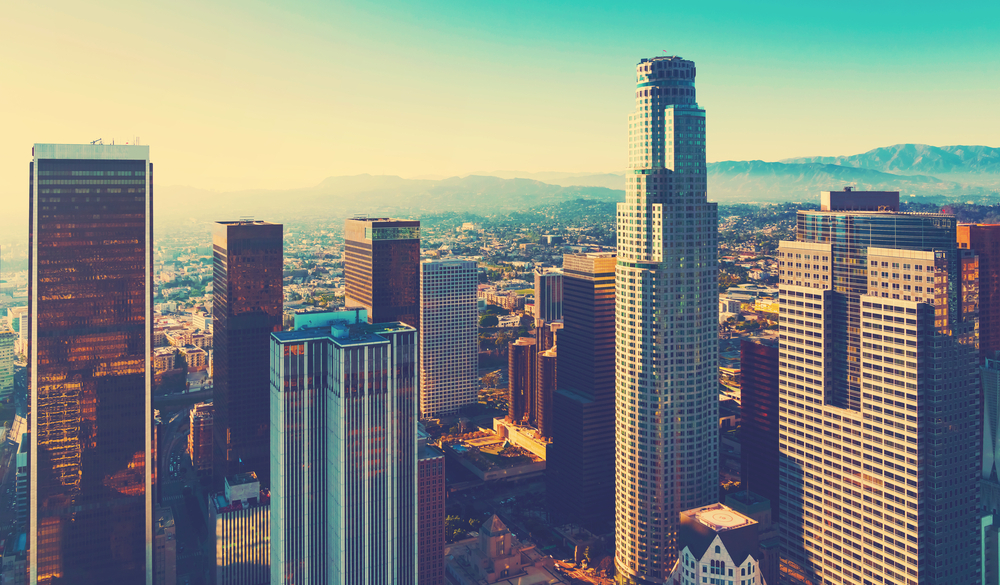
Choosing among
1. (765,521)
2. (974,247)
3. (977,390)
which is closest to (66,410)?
(765,521)

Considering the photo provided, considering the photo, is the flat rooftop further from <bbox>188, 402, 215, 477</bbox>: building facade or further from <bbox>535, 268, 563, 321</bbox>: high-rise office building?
<bbox>535, 268, 563, 321</bbox>: high-rise office building

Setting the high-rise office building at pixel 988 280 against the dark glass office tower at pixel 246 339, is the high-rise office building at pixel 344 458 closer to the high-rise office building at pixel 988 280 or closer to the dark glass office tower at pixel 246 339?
the dark glass office tower at pixel 246 339

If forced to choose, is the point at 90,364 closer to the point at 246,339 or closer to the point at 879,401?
the point at 246,339

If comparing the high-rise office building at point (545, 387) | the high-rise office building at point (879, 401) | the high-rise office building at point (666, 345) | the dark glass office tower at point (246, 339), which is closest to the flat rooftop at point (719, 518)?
the high-rise office building at point (879, 401)

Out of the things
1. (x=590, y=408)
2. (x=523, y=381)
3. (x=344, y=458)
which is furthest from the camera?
(x=523, y=381)

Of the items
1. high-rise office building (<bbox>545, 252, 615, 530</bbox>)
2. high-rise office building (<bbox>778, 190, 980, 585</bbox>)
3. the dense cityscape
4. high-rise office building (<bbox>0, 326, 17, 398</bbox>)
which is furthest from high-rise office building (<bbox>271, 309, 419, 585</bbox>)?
high-rise office building (<bbox>0, 326, 17, 398</bbox>)

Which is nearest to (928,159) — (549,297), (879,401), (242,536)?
(549,297)

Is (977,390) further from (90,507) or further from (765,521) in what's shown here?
(90,507)
